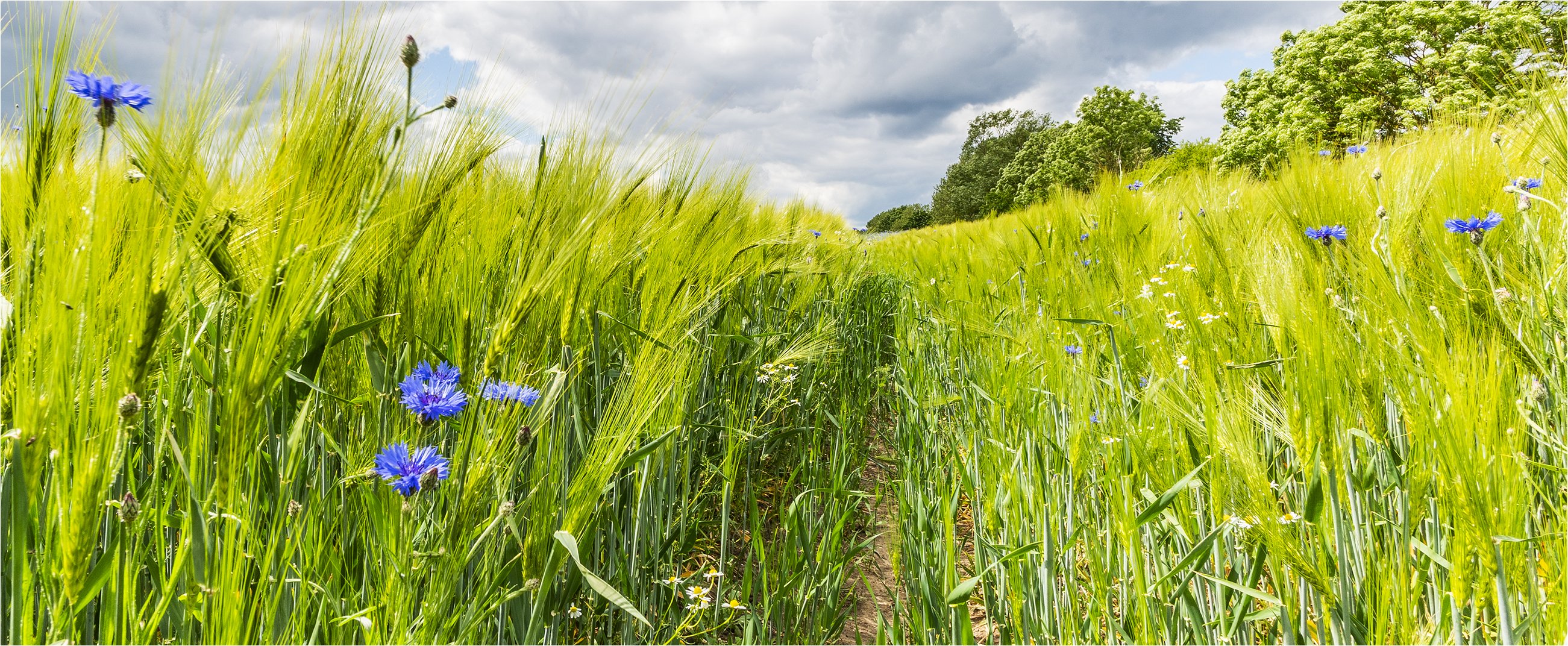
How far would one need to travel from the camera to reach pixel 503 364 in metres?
0.82

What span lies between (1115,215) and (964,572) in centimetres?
144

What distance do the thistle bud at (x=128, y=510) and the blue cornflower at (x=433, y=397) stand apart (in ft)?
0.69

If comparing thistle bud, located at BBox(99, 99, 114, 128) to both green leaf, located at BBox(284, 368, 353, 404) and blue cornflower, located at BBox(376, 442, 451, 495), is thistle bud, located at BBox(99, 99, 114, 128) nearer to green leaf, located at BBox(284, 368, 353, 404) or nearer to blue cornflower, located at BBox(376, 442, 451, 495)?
green leaf, located at BBox(284, 368, 353, 404)

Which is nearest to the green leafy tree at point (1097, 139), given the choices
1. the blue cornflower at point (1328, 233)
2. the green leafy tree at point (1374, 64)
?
the green leafy tree at point (1374, 64)

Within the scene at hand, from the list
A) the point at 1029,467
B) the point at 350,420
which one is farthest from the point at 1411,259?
the point at 350,420

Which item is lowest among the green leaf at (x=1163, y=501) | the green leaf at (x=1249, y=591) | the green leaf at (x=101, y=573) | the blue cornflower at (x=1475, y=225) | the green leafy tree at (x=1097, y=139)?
the green leaf at (x=1249, y=591)

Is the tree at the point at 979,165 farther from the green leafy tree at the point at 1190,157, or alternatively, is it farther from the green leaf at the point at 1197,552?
the green leaf at the point at 1197,552

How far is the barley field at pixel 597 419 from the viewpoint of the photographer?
1.83 ft

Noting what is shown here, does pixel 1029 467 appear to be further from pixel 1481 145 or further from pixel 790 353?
pixel 1481 145

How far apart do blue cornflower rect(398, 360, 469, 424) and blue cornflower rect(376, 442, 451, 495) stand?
38mm

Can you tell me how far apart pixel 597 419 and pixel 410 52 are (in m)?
0.69

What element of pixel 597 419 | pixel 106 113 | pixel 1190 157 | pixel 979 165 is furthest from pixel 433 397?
pixel 979 165

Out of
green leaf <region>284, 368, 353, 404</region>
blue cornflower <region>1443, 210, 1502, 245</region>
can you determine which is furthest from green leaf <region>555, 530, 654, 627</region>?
blue cornflower <region>1443, 210, 1502, 245</region>

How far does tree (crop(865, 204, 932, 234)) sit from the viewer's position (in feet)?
123
